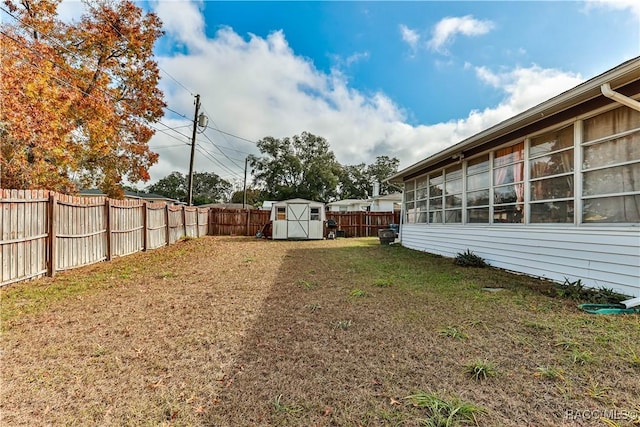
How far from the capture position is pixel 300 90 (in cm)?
1606

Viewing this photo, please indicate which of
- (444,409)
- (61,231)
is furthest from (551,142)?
(61,231)

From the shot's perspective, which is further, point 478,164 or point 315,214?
point 315,214

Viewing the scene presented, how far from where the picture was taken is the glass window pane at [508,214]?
20.3ft

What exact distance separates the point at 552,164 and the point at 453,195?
3443 mm

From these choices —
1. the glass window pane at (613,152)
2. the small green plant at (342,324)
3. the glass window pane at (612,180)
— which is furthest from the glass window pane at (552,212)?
the small green plant at (342,324)

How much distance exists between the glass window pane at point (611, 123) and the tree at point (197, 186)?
52.7 meters

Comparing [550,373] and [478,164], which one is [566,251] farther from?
[550,373]

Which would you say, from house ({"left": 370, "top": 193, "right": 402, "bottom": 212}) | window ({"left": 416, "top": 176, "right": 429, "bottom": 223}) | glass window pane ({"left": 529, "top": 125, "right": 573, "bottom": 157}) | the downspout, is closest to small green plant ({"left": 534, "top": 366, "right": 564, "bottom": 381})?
the downspout

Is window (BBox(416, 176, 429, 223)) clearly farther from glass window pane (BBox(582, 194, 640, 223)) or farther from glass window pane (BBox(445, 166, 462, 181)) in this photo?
glass window pane (BBox(582, 194, 640, 223))

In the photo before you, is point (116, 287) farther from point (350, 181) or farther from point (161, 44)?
point (350, 181)

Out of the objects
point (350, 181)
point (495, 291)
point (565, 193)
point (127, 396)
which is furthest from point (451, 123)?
point (350, 181)

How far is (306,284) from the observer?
5547 mm

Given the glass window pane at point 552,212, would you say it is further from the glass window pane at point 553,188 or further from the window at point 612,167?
the window at point 612,167

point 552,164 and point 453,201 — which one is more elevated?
point 552,164
